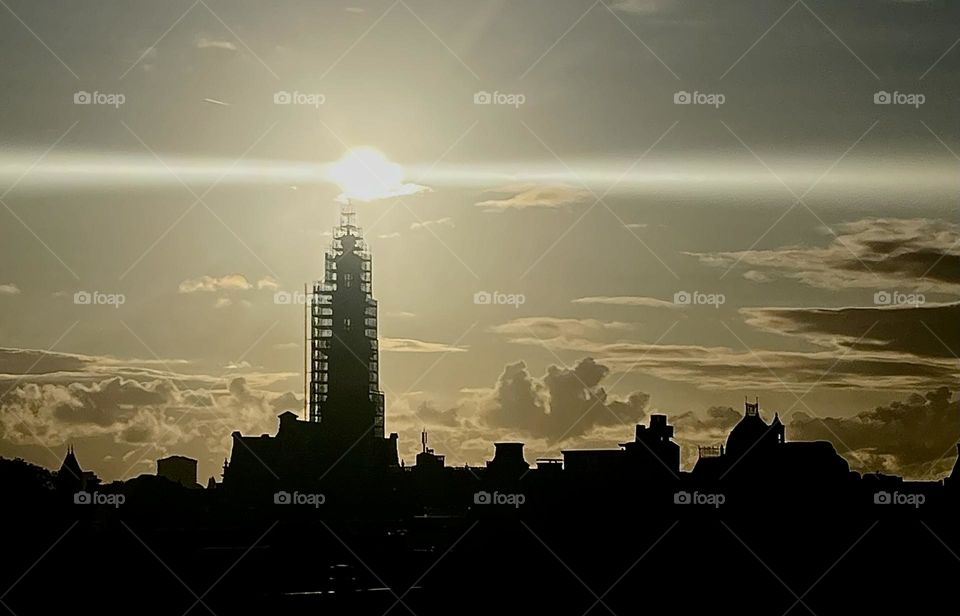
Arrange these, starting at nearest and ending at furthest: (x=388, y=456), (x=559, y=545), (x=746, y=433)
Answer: (x=559, y=545), (x=746, y=433), (x=388, y=456)

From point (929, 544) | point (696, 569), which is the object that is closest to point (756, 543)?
point (696, 569)

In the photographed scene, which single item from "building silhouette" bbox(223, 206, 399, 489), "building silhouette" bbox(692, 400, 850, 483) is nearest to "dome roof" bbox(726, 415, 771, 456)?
"building silhouette" bbox(692, 400, 850, 483)

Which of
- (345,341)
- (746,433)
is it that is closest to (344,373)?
(345,341)

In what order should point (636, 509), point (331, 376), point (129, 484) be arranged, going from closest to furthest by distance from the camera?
point (636, 509) < point (129, 484) < point (331, 376)

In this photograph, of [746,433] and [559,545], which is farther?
[746,433]

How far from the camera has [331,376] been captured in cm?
5016

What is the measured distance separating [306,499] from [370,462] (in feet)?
24.9

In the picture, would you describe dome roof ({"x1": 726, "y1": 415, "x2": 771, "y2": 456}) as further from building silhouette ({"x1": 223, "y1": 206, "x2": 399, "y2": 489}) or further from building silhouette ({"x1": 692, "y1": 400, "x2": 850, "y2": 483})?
building silhouette ({"x1": 223, "y1": 206, "x2": 399, "y2": 489})

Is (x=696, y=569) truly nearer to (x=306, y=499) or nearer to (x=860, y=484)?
(x=860, y=484)

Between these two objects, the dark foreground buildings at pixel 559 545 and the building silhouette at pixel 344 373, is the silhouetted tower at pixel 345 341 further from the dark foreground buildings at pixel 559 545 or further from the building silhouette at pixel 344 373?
the dark foreground buildings at pixel 559 545

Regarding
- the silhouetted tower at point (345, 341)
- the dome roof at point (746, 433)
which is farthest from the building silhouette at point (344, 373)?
the dome roof at point (746, 433)

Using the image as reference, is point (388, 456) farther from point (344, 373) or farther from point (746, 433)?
point (746, 433)

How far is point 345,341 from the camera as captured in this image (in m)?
50.6

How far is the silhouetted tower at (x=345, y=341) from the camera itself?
49812 millimetres
